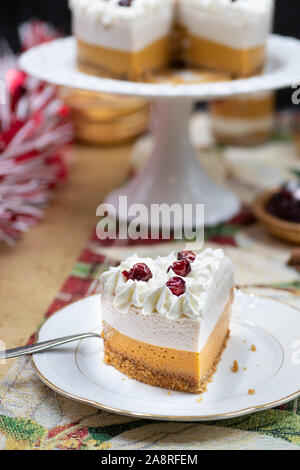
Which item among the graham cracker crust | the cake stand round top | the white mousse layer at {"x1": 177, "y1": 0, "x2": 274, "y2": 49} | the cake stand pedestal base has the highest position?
the white mousse layer at {"x1": 177, "y1": 0, "x2": 274, "y2": 49}

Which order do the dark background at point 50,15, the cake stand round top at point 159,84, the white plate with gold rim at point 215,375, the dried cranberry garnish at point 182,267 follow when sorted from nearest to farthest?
1. the white plate with gold rim at point 215,375
2. the dried cranberry garnish at point 182,267
3. the cake stand round top at point 159,84
4. the dark background at point 50,15

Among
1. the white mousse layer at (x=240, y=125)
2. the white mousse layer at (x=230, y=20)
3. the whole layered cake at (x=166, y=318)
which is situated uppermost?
the white mousse layer at (x=230, y=20)

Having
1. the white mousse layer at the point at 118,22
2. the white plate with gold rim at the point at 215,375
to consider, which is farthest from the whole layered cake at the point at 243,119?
the white plate with gold rim at the point at 215,375

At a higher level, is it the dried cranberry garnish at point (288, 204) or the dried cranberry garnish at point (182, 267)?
the dried cranberry garnish at point (182, 267)

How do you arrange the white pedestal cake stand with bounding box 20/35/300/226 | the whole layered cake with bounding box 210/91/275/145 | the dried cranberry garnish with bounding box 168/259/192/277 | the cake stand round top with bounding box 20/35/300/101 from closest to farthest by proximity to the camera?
1. the dried cranberry garnish with bounding box 168/259/192/277
2. the cake stand round top with bounding box 20/35/300/101
3. the white pedestal cake stand with bounding box 20/35/300/226
4. the whole layered cake with bounding box 210/91/275/145

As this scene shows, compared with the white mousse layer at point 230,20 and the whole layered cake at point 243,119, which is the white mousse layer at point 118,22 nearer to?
the white mousse layer at point 230,20

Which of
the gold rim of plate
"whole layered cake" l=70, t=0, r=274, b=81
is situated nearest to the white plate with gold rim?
the gold rim of plate

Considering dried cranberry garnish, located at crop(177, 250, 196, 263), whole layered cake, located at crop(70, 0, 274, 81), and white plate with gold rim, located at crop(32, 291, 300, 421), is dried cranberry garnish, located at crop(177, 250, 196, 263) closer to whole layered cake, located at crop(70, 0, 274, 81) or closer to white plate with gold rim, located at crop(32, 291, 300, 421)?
white plate with gold rim, located at crop(32, 291, 300, 421)
